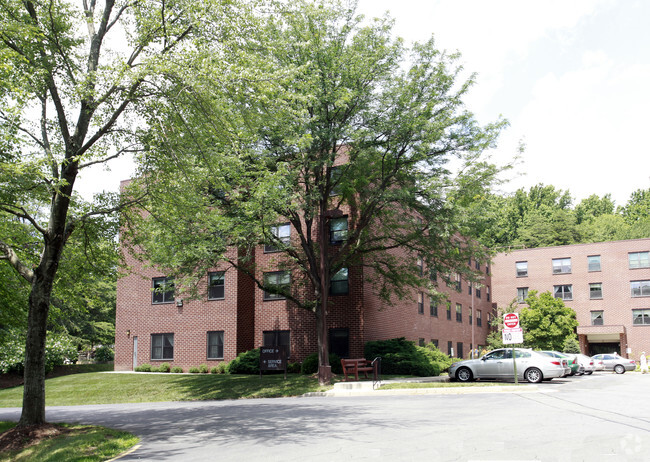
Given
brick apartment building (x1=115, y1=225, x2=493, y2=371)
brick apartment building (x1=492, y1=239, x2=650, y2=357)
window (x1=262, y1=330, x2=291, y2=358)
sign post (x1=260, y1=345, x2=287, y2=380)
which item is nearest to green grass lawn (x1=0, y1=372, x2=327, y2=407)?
sign post (x1=260, y1=345, x2=287, y2=380)

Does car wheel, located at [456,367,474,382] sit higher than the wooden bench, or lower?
lower

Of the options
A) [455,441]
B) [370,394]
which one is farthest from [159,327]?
[455,441]

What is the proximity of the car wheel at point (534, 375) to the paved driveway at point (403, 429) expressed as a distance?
790 centimetres

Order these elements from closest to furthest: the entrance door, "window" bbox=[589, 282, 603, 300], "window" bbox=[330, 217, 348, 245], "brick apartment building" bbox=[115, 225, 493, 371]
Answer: "brick apartment building" bbox=[115, 225, 493, 371] < "window" bbox=[330, 217, 348, 245] < the entrance door < "window" bbox=[589, 282, 603, 300]

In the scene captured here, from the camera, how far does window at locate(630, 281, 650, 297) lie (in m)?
54.9

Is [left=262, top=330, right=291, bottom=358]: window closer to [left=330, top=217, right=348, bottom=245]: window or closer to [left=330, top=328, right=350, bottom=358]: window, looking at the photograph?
[left=330, top=328, right=350, bottom=358]: window

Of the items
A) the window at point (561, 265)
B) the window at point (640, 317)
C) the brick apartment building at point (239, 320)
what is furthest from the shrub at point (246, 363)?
the window at point (640, 317)

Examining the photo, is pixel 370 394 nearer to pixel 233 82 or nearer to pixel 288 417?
pixel 288 417

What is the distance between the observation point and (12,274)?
14.9 metres

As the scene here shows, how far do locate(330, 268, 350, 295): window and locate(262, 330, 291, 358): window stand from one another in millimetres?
A: 3548

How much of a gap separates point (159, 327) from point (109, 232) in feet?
66.8

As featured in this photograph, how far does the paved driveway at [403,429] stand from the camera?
8602 mm

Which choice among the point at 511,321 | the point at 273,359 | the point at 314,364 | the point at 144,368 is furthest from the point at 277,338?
the point at 511,321

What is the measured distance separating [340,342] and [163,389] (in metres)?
9.24
